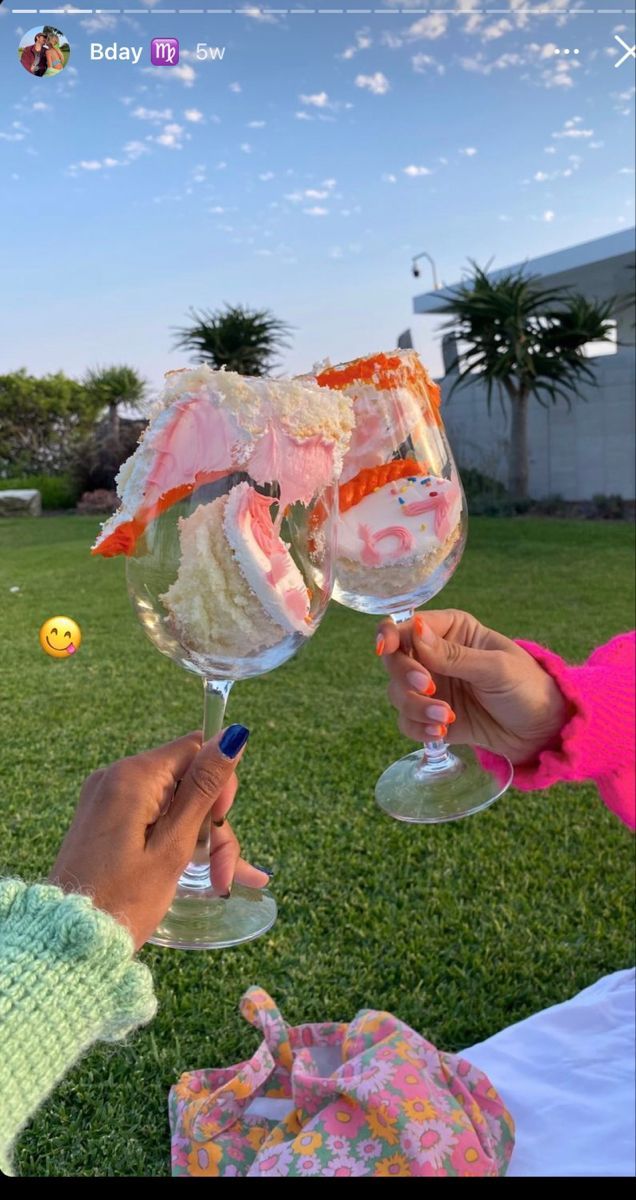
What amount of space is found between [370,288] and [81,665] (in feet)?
1.54

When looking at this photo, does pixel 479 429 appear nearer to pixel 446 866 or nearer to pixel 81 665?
pixel 81 665

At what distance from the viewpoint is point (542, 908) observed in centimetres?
126

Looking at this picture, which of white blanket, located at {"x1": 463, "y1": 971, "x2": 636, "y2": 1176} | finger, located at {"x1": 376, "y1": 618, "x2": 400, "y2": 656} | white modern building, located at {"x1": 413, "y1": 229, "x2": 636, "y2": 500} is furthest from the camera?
white modern building, located at {"x1": 413, "y1": 229, "x2": 636, "y2": 500}

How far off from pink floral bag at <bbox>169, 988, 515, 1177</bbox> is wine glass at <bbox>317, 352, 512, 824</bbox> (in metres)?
0.46

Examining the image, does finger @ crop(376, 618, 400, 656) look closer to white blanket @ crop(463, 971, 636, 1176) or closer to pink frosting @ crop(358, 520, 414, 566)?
pink frosting @ crop(358, 520, 414, 566)

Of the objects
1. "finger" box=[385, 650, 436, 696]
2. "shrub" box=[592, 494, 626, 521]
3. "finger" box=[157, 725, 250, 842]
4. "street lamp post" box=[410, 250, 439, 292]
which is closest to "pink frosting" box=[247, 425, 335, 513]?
"finger" box=[157, 725, 250, 842]

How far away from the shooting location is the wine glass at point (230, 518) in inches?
13.6

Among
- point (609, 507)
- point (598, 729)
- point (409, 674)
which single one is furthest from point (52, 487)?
point (609, 507)

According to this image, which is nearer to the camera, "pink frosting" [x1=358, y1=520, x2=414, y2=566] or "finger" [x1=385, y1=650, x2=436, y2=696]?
"pink frosting" [x1=358, y1=520, x2=414, y2=566]

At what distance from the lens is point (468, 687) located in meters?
0.69

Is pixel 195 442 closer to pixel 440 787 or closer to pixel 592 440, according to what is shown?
pixel 440 787

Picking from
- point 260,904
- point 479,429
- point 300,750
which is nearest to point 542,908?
point 300,750

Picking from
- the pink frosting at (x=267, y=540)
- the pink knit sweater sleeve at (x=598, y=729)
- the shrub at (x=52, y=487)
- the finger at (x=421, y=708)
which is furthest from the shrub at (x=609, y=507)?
the pink frosting at (x=267, y=540)

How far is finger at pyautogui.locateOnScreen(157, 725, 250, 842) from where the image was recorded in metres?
0.39
